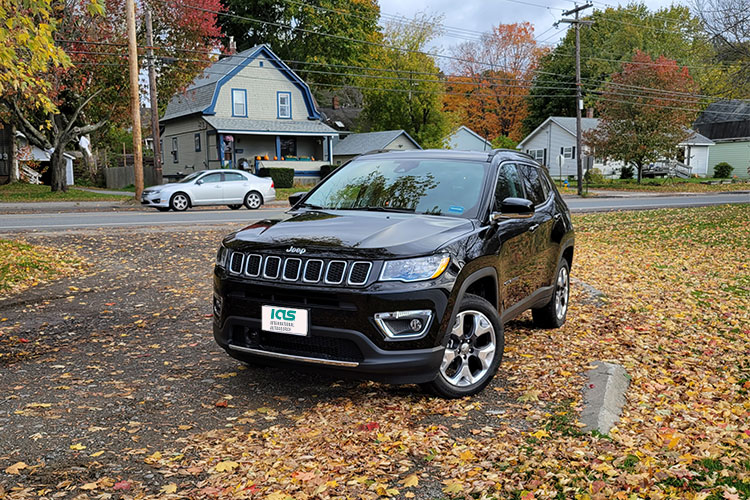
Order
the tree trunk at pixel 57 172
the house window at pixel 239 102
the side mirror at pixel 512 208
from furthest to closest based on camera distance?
the house window at pixel 239 102, the tree trunk at pixel 57 172, the side mirror at pixel 512 208

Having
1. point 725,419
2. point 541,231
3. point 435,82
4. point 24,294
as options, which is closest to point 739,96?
point 541,231

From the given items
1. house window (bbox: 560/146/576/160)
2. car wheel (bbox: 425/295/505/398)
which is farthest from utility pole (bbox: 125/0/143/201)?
house window (bbox: 560/146/576/160)

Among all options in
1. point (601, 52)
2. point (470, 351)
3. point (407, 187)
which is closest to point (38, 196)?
point (407, 187)

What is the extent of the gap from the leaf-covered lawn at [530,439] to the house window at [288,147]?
36297 mm

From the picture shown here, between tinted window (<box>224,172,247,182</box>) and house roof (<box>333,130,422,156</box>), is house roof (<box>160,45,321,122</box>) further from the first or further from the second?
tinted window (<box>224,172,247,182</box>)

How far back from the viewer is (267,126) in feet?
129

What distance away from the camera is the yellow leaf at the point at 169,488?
3.42 meters

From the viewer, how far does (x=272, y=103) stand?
40.2 metres

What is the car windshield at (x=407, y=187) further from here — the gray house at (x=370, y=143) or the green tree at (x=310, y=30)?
the gray house at (x=370, y=143)

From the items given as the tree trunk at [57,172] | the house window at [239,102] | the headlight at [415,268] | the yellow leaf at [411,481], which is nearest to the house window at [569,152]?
the house window at [239,102]

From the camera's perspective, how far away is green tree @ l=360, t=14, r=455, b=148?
5078 centimetres

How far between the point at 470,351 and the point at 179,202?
19469mm

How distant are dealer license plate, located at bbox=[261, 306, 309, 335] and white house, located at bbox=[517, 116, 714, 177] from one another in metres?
53.8

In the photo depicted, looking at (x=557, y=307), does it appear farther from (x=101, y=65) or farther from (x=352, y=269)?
(x=101, y=65)
